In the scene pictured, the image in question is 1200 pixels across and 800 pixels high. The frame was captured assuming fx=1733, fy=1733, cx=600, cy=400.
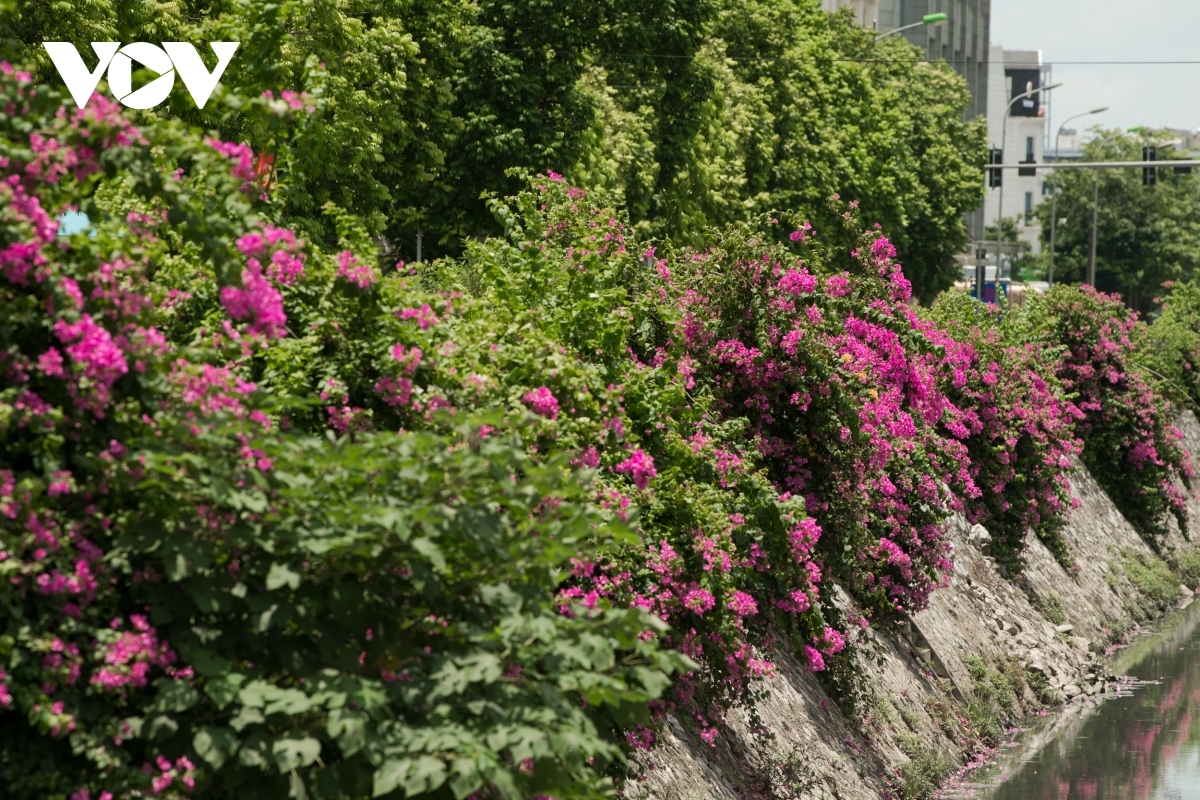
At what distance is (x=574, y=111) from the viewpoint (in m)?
30.8

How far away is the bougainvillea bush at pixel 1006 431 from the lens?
72.8 feet

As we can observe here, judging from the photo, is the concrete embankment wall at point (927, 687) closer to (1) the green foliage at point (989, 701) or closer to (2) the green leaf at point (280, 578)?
(1) the green foliage at point (989, 701)

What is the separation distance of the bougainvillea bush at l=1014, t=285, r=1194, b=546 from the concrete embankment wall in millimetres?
1426

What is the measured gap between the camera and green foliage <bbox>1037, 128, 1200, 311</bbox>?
8825 cm

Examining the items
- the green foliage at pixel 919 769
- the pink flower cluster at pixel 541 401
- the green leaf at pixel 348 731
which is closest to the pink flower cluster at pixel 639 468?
the pink flower cluster at pixel 541 401

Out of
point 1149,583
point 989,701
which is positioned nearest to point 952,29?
point 1149,583

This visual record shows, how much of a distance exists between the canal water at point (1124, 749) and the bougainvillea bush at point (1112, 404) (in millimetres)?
6744

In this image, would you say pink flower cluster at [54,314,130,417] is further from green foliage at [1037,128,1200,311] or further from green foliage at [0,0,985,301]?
green foliage at [1037,128,1200,311]

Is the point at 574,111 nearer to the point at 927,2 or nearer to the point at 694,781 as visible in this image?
the point at 694,781

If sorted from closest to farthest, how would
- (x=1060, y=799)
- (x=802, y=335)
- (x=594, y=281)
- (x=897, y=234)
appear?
(x=594, y=281) → (x=802, y=335) → (x=1060, y=799) → (x=897, y=234)

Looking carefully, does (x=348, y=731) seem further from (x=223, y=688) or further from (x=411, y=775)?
(x=223, y=688)

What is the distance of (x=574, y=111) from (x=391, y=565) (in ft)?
85.0

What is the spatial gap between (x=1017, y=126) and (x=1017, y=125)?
8cm

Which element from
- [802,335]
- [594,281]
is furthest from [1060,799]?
[594,281]
